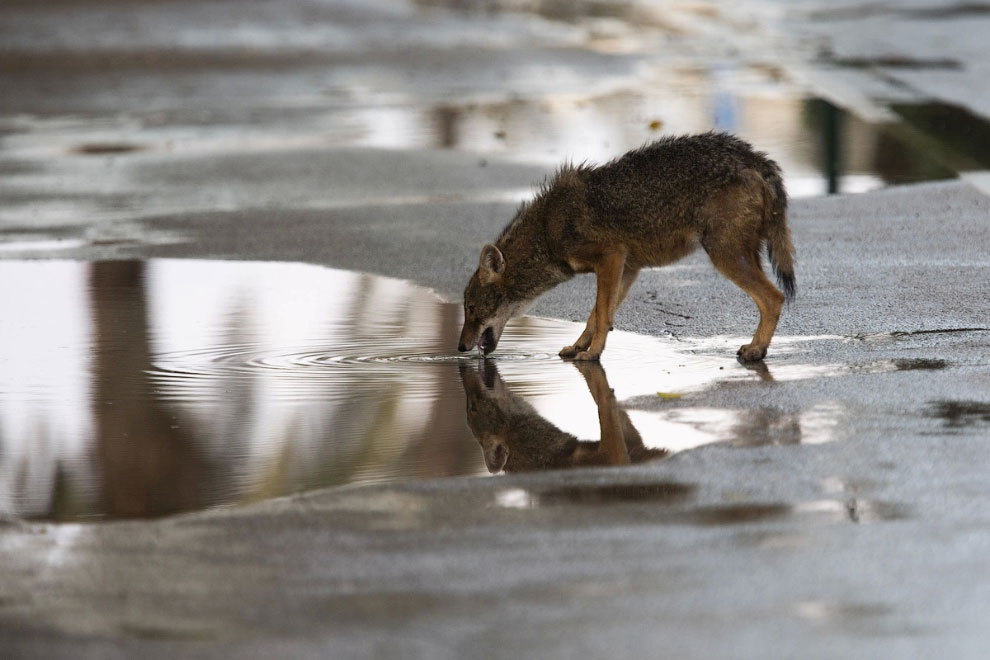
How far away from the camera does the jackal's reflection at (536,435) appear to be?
6703 millimetres

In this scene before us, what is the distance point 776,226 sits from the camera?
8.73 meters

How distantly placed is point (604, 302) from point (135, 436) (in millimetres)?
2835

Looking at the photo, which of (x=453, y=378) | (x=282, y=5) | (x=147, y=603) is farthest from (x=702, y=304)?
(x=282, y=5)

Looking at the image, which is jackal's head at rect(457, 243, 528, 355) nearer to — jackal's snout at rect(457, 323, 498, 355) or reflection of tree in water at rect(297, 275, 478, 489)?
jackal's snout at rect(457, 323, 498, 355)

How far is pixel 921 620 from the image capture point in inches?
186

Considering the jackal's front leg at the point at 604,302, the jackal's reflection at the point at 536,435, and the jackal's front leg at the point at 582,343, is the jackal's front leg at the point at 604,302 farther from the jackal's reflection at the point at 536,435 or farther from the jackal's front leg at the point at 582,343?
the jackal's reflection at the point at 536,435

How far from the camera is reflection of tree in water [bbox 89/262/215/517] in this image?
249 inches

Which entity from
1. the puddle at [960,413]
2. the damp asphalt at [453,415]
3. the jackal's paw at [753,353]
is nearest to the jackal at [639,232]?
the jackal's paw at [753,353]

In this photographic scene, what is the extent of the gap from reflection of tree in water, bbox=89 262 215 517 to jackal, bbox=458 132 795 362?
1.92 meters

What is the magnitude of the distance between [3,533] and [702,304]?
5308mm

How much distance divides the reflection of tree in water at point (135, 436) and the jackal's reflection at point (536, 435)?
129cm

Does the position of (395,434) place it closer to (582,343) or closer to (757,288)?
(582,343)

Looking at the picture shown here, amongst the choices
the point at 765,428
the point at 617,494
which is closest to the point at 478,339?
the point at 765,428

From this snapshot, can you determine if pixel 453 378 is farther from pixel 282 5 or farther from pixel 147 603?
pixel 282 5
